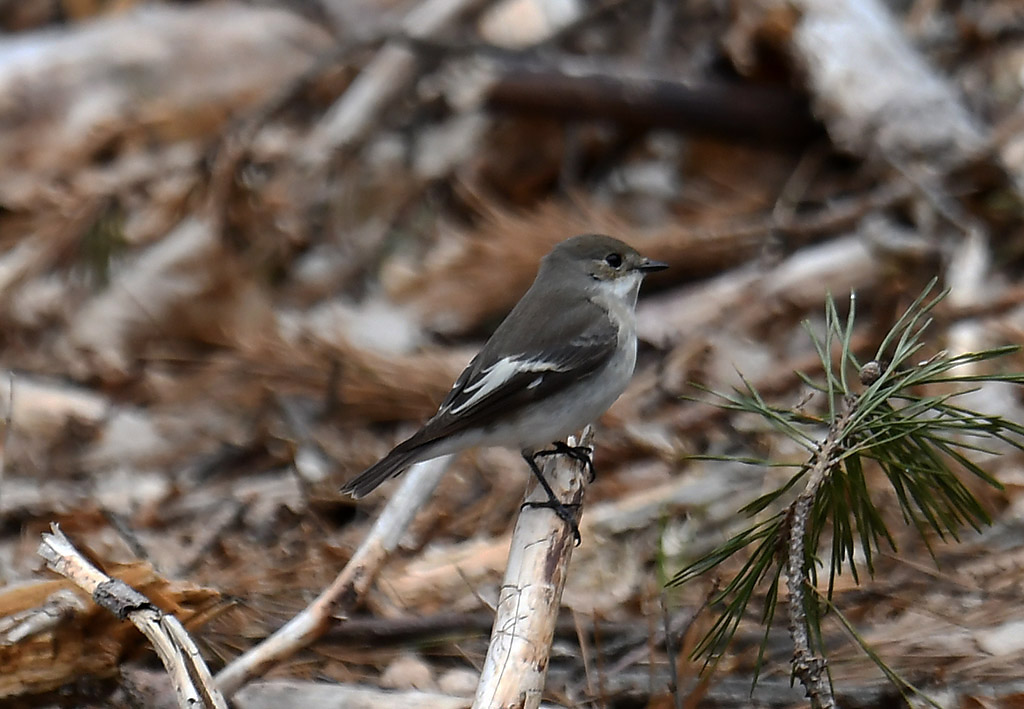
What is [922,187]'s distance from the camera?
14.7 feet

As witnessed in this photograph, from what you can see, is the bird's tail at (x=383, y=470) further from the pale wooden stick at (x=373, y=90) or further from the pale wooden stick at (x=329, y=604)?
the pale wooden stick at (x=373, y=90)

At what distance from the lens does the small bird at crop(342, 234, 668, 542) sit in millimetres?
3113

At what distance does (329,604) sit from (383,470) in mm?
526

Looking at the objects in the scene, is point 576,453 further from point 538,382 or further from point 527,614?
point 527,614

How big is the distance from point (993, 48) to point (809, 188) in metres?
1.02

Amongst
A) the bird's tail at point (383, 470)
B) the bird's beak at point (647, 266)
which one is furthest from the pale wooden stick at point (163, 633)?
the bird's beak at point (647, 266)

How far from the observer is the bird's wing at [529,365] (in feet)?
10.7

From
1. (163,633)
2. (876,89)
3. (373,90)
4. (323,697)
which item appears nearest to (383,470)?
(323,697)

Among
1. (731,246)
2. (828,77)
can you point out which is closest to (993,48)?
(828,77)

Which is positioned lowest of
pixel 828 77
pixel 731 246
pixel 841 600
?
pixel 841 600

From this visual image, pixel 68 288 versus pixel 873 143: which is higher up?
pixel 873 143

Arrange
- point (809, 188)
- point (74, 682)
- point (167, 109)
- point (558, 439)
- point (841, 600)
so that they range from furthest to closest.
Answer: point (167, 109), point (809, 188), point (558, 439), point (841, 600), point (74, 682)

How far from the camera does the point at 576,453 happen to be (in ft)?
10.6

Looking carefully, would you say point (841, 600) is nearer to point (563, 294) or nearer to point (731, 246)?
point (563, 294)
